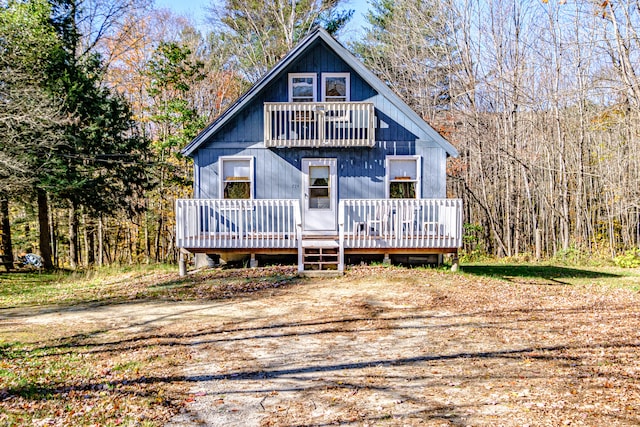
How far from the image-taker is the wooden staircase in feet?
42.2

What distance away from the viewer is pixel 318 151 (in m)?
15.2

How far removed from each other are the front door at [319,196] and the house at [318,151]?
30 mm

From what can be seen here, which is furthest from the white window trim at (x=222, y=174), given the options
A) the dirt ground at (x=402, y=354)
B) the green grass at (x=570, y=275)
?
the green grass at (x=570, y=275)

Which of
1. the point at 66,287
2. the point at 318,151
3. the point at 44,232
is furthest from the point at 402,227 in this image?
the point at 44,232

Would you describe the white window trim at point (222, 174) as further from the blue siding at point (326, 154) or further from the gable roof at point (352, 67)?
the gable roof at point (352, 67)

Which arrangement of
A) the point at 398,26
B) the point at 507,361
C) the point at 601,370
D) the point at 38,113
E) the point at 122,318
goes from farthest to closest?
the point at 398,26 → the point at 38,113 → the point at 122,318 → the point at 507,361 → the point at 601,370

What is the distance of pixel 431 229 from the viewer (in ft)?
48.1

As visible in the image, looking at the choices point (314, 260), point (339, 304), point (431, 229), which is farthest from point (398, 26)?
point (339, 304)

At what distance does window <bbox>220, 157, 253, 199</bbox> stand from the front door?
1.66 m

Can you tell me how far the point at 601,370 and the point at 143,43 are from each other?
2652cm

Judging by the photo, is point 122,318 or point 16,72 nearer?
point 122,318

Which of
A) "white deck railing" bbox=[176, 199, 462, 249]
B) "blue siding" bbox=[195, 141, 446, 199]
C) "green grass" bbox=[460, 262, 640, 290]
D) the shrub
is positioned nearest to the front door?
"blue siding" bbox=[195, 141, 446, 199]

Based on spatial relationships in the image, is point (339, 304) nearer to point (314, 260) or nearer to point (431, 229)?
point (314, 260)

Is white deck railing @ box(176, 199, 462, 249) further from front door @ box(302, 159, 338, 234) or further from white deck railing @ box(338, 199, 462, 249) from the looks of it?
front door @ box(302, 159, 338, 234)
